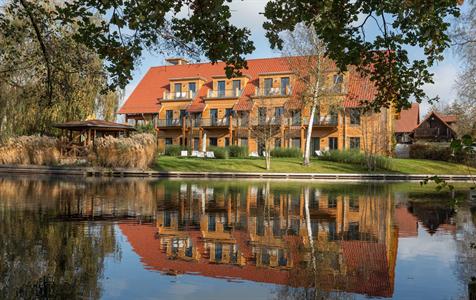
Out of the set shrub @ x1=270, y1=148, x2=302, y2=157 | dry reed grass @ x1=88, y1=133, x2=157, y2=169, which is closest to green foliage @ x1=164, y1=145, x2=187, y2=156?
shrub @ x1=270, y1=148, x2=302, y2=157

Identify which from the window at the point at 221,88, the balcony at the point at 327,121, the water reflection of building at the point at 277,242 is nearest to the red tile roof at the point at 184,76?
the window at the point at 221,88

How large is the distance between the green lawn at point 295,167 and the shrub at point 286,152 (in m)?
4.04

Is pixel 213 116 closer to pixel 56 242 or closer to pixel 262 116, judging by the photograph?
pixel 262 116

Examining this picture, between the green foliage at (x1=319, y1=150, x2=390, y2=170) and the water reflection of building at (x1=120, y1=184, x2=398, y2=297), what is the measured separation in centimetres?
Answer: 2038

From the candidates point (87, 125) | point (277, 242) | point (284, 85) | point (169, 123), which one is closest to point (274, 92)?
point (284, 85)

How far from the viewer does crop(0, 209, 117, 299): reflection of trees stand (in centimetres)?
553

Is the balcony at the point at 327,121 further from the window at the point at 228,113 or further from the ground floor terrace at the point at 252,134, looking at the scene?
the window at the point at 228,113

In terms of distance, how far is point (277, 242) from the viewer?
346 inches

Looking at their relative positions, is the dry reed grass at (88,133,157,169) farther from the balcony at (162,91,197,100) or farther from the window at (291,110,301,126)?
the balcony at (162,91,197,100)

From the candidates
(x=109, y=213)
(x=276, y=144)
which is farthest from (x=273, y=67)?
(x=109, y=213)

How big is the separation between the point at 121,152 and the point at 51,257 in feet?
76.5

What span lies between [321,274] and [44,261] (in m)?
3.78

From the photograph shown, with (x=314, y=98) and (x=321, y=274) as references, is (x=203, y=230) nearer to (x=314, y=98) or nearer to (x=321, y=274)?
(x=321, y=274)

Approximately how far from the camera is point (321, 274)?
644 cm
